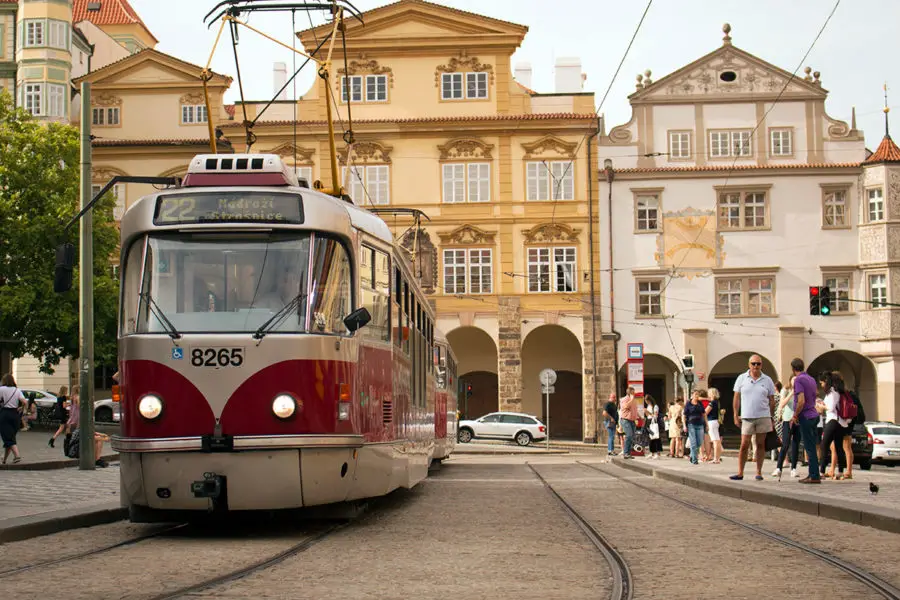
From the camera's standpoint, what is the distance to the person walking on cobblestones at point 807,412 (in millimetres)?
17484

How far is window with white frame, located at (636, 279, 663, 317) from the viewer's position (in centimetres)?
5106

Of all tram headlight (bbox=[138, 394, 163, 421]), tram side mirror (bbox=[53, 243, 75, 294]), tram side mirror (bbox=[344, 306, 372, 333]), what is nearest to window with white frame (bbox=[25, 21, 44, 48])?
tram side mirror (bbox=[53, 243, 75, 294])

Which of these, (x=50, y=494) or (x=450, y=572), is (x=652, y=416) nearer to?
(x=50, y=494)

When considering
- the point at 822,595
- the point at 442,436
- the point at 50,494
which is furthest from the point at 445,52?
the point at 822,595

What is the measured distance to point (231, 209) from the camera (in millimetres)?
11148

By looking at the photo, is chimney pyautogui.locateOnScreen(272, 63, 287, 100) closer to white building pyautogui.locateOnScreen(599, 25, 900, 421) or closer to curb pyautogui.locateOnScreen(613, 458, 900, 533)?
white building pyautogui.locateOnScreen(599, 25, 900, 421)

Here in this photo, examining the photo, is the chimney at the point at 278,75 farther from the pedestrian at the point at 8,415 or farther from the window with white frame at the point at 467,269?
the pedestrian at the point at 8,415

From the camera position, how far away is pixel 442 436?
82.4ft

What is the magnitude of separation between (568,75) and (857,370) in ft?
54.5

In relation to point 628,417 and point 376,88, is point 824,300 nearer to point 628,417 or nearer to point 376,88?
point 628,417

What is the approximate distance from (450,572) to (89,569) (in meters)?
2.39

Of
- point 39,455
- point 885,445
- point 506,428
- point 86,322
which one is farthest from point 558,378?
point 86,322

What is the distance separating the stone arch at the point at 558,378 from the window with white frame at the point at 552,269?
2.54 metres

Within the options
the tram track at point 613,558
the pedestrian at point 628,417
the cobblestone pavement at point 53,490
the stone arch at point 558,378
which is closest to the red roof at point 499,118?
the stone arch at point 558,378
